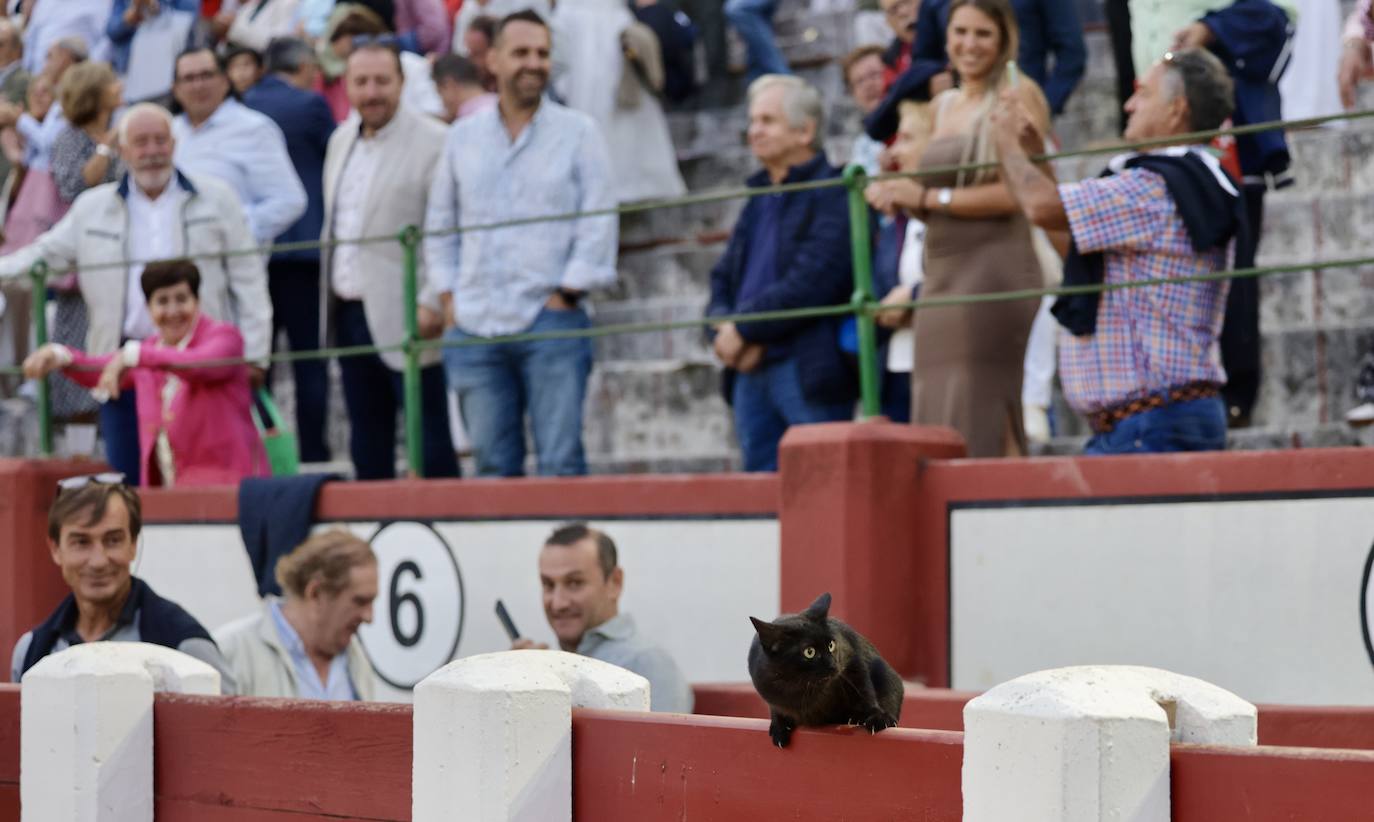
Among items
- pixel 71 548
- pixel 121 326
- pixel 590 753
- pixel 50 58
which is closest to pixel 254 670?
pixel 71 548

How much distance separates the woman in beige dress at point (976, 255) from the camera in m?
7.16

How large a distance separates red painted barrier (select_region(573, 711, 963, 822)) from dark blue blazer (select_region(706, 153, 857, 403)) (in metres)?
2.81

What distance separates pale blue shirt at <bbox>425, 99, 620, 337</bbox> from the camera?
841 cm

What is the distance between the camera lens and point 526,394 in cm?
852

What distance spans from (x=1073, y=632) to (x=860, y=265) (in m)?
1.29

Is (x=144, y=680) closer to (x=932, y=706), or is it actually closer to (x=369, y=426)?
(x=932, y=706)

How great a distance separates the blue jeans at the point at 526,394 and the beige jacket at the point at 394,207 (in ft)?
2.08

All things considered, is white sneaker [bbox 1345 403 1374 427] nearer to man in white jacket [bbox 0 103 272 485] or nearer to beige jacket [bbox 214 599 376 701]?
beige jacket [bbox 214 599 376 701]

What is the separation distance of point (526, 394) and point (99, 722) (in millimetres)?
2693

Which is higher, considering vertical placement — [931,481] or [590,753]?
[931,481]

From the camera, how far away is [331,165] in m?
9.60

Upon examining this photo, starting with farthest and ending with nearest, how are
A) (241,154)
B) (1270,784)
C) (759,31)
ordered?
(759,31) → (241,154) → (1270,784)

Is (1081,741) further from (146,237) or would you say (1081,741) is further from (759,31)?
(759,31)

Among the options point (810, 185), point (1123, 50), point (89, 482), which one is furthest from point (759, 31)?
point (89, 482)
